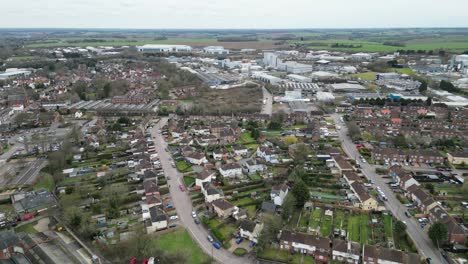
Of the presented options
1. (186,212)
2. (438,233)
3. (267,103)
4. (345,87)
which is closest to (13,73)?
(267,103)

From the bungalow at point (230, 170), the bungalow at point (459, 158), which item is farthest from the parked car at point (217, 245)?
the bungalow at point (459, 158)

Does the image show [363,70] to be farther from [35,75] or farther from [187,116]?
[35,75]

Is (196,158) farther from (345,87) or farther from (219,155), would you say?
(345,87)

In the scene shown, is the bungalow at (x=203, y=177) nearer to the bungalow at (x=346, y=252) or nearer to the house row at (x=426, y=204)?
the bungalow at (x=346, y=252)

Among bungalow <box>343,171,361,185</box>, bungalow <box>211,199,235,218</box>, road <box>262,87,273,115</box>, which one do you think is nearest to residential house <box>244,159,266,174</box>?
bungalow <box>211,199,235,218</box>

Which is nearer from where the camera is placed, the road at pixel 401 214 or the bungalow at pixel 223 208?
the road at pixel 401 214

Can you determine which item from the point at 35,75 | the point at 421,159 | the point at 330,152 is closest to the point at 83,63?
the point at 35,75

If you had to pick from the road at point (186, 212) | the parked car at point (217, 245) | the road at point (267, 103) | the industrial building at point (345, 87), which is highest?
the industrial building at point (345, 87)

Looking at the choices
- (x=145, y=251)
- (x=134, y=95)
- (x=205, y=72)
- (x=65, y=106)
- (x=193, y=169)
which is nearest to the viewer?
(x=145, y=251)
